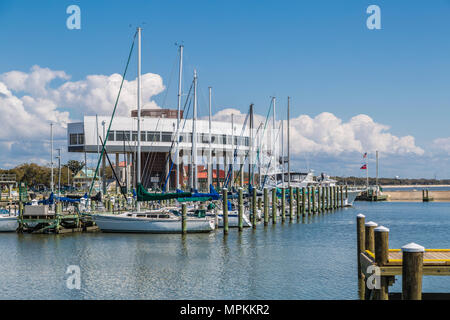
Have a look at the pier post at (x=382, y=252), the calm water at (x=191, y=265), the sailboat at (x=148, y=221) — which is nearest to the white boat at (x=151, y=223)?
the sailboat at (x=148, y=221)

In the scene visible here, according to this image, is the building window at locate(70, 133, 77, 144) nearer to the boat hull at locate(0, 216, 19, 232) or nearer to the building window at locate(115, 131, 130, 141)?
the building window at locate(115, 131, 130, 141)

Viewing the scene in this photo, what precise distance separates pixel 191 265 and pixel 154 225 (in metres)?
14.2

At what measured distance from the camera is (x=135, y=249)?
39.6 metres

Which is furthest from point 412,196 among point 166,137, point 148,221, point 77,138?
point 148,221

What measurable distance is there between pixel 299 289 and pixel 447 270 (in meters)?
10.4

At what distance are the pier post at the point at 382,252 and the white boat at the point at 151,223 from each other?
2998 cm

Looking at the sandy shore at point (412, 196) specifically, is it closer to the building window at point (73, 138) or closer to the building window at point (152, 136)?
the building window at point (152, 136)

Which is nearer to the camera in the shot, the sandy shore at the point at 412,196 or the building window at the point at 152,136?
the building window at the point at 152,136

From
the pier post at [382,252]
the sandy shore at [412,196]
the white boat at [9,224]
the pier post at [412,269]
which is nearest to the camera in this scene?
the pier post at [412,269]

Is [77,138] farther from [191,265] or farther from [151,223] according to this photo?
[191,265]

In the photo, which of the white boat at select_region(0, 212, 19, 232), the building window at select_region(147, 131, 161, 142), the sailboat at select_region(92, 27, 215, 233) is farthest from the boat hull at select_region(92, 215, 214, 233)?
the building window at select_region(147, 131, 161, 142)

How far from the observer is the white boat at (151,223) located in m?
46.9
